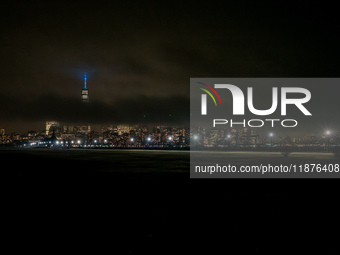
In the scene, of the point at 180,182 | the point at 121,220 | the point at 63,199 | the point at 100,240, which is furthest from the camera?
the point at 180,182

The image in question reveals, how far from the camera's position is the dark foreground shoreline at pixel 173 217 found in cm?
656

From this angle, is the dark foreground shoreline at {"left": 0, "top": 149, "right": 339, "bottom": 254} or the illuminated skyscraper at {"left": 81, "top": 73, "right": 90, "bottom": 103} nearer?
the dark foreground shoreline at {"left": 0, "top": 149, "right": 339, "bottom": 254}

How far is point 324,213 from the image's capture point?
913 centimetres

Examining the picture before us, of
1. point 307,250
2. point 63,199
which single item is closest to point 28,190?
point 63,199

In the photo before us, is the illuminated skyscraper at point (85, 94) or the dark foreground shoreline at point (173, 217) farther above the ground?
the illuminated skyscraper at point (85, 94)

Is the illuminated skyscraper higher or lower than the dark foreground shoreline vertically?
higher

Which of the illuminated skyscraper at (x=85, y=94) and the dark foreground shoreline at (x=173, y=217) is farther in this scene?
the illuminated skyscraper at (x=85, y=94)

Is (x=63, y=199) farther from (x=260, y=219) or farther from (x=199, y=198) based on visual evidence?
(x=260, y=219)

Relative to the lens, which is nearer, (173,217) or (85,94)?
(173,217)

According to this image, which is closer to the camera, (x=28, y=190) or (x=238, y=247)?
(x=238, y=247)

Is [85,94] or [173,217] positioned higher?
[85,94]

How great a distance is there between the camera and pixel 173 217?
863 cm

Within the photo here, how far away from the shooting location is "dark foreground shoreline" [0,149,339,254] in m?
6.56

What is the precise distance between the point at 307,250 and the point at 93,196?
322 inches
